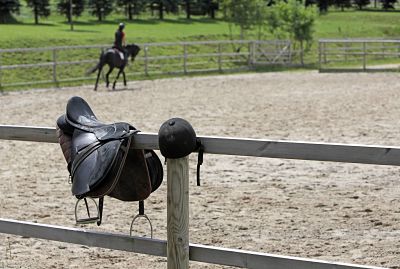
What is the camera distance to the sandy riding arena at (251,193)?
638cm

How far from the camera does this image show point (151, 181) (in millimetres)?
4473

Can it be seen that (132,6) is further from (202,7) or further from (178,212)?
(178,212)

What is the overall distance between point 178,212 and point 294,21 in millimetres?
39246

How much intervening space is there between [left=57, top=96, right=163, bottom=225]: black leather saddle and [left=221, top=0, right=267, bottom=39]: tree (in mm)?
36883

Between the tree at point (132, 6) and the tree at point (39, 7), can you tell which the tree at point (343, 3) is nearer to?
the tree at point (132, 6)

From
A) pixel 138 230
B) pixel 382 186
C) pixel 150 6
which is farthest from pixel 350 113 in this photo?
pixel 150 6

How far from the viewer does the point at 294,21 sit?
139 feet

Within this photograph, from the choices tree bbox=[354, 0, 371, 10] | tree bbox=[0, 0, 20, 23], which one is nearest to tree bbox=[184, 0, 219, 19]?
tree bbox=[0, 0, 20, 23]

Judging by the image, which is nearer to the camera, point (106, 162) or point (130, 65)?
point (106, 162)

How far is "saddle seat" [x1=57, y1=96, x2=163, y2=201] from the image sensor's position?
4254 millimetres

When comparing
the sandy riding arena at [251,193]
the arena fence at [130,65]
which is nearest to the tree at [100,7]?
the arena fence at [130,65]

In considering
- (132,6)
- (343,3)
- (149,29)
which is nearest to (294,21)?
(149,29)

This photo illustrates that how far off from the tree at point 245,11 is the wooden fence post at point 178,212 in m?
37.4

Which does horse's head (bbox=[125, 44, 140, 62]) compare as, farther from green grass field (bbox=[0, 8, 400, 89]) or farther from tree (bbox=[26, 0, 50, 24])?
tree (bbox=[26, 0, 50, 24])
